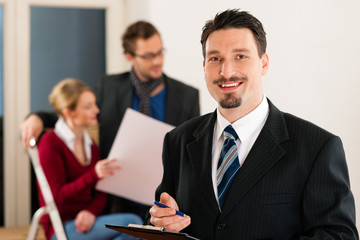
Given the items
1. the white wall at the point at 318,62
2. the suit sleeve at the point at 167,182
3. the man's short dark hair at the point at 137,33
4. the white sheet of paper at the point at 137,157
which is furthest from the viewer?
the man's short dark hair at the point at 137,33

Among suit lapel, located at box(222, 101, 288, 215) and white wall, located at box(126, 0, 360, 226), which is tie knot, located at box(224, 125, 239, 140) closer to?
suit lapel, located at box(222, 101, 288, 215)

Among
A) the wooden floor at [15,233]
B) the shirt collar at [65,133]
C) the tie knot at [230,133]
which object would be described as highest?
the tie knot at [230,133]

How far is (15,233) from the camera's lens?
5023 mm

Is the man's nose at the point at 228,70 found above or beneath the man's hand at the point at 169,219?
above

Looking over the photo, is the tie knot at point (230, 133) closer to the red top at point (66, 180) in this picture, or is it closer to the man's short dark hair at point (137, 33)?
the red top at point (66, 180)

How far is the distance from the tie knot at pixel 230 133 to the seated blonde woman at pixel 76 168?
4.07 feet

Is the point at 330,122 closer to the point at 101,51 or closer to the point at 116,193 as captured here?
the point at 116,193

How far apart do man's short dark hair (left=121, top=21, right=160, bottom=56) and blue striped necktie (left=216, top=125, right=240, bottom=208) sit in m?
1.49

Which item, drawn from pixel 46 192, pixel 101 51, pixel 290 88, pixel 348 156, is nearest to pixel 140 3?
pixel 101 51

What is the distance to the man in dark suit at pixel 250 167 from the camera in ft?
3.99

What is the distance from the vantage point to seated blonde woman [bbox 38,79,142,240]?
2.63m

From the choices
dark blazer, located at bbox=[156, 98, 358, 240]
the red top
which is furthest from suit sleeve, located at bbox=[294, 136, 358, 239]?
the red top

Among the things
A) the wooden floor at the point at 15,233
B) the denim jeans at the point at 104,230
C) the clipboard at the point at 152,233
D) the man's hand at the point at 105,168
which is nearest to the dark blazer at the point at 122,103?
the man's hand at the point at 105,168

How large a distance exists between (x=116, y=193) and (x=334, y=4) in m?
1.36
